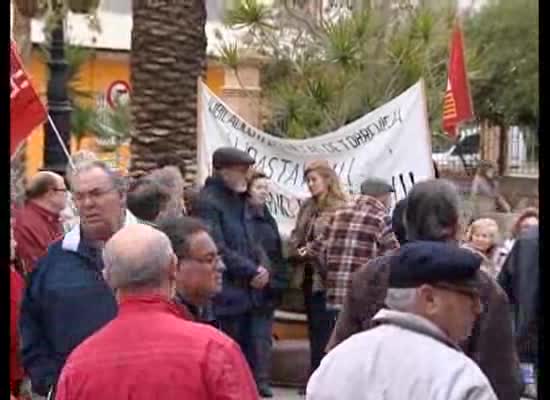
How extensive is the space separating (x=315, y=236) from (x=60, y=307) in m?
4.85

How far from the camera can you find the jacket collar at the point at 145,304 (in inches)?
193

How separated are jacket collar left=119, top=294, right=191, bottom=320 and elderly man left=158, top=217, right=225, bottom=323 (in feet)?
2.37

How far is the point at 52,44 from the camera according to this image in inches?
716

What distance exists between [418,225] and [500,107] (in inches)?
1103

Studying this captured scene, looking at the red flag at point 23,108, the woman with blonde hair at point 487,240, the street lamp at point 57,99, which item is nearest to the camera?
the red flag at point 23,108

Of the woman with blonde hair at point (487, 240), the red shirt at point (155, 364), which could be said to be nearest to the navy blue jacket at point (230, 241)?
the woman with blonde hair at point (487, 240)

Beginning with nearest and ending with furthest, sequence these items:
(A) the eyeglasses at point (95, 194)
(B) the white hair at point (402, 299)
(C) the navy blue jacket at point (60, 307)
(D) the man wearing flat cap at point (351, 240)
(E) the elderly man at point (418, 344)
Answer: (E) the elderly man at point (418, 344)
(B) the white hair at point (402, 299)
(C) the navy blue jacket at point (60, 307)
(A) the eyeglasses at point (95, 194)
(D) the man wearing flat cap at point (351, 240)

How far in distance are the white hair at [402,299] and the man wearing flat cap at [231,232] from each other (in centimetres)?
604

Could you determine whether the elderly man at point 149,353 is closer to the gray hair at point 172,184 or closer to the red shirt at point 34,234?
the gray hair at point 172,184

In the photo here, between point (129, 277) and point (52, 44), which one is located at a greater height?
point (52, 44)

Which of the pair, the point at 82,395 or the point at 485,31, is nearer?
the point at 82,395

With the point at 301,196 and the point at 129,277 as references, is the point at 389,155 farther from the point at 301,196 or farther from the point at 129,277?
the point at 129,277

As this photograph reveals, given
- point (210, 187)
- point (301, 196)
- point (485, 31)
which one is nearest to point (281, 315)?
point (301, 196)

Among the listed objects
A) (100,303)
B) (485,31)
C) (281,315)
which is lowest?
(281,315)
